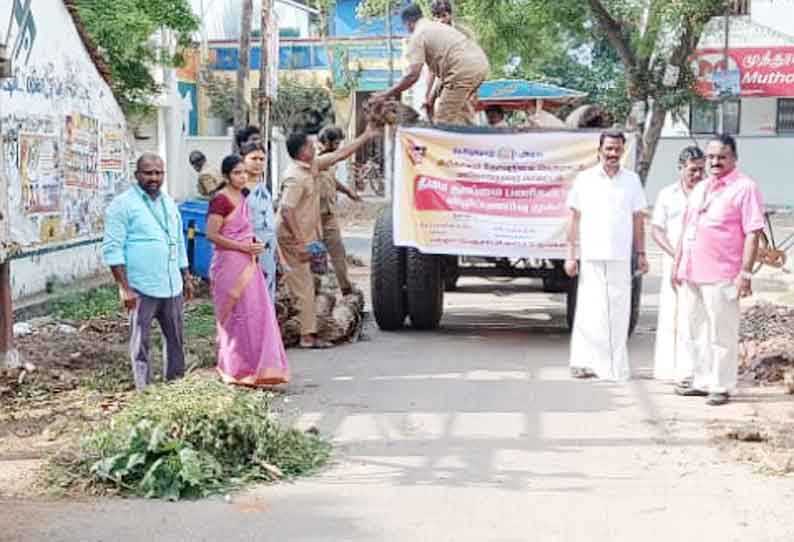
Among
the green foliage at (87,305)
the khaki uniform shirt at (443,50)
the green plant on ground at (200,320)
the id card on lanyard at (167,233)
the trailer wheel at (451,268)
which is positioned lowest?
the green plant on ground at (200,320)

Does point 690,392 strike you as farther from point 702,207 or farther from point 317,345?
point 317,345

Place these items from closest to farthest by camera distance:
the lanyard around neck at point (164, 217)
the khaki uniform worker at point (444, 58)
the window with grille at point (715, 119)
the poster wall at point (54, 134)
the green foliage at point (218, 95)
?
the lanyard around neck at point (164, 217) → the khaki uniform worker at point (444, 58) → the poster wall at point (54, 134) → the window with grille at point (715, 119) → the green foliage at point (218, 95)

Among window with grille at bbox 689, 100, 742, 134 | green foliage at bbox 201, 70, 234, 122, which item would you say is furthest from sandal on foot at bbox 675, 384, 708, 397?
green foliage at bbox 201, 70, 234, 122

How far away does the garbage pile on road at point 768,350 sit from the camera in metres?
9.17

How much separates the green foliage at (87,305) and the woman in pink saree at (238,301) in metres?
3.70

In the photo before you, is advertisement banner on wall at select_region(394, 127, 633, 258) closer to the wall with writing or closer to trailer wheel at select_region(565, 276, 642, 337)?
trailer wheel at select_region(565, 276, 642, 337)

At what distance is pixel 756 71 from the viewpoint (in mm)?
29062

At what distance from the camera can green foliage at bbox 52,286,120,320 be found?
1175cm

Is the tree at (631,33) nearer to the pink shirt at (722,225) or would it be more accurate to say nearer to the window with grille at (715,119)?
the window with grille at (715,119)

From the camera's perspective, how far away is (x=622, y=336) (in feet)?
29.6

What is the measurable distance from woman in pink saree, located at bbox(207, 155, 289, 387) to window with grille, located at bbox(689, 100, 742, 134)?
76.4ft

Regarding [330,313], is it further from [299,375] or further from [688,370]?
[688,370]

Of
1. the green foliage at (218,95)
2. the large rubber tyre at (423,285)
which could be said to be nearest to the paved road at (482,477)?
the large rubber tyre at (423,285)

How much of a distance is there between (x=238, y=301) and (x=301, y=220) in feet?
7.20
